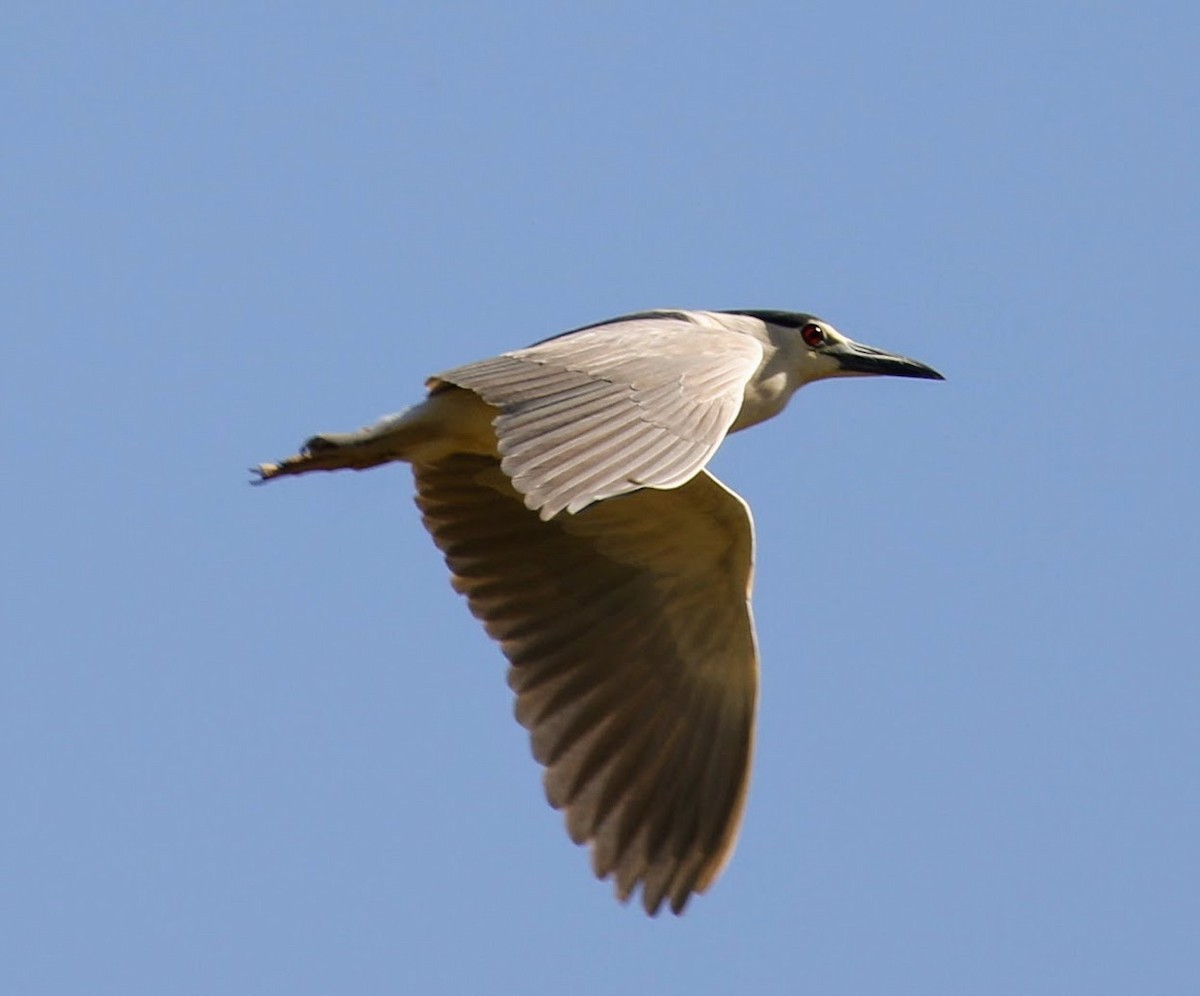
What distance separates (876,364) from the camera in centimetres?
956

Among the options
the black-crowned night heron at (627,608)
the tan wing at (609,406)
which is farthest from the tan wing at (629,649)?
the tan wing at (609,406)

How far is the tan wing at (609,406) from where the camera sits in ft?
21.0

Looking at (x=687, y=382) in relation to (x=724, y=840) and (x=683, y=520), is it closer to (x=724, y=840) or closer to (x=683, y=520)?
(x=683, y=520)

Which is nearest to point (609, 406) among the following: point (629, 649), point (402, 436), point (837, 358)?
point (402, 436)

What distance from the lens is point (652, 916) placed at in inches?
337

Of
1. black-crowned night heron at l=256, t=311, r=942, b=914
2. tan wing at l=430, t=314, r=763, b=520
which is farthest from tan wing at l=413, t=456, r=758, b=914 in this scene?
tan wing at l=430, t=314, r=763, b=520

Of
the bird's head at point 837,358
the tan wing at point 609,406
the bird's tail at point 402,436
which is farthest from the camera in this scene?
the bird's head at point 837,358

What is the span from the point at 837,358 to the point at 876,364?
217 mm

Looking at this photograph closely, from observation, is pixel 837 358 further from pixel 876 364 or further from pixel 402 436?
pixel 402 436

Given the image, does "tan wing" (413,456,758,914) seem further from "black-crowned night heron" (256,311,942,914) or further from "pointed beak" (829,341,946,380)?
"pointed beak" (829,341,946,380)

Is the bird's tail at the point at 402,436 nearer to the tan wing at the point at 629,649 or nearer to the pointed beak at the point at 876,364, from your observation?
the tan wing at the point at 629,649

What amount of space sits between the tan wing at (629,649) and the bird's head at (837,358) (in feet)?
3.43

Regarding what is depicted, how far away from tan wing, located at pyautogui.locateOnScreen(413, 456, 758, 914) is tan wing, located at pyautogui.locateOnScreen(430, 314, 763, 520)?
101 cm

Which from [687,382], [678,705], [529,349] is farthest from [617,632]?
[687,382]
